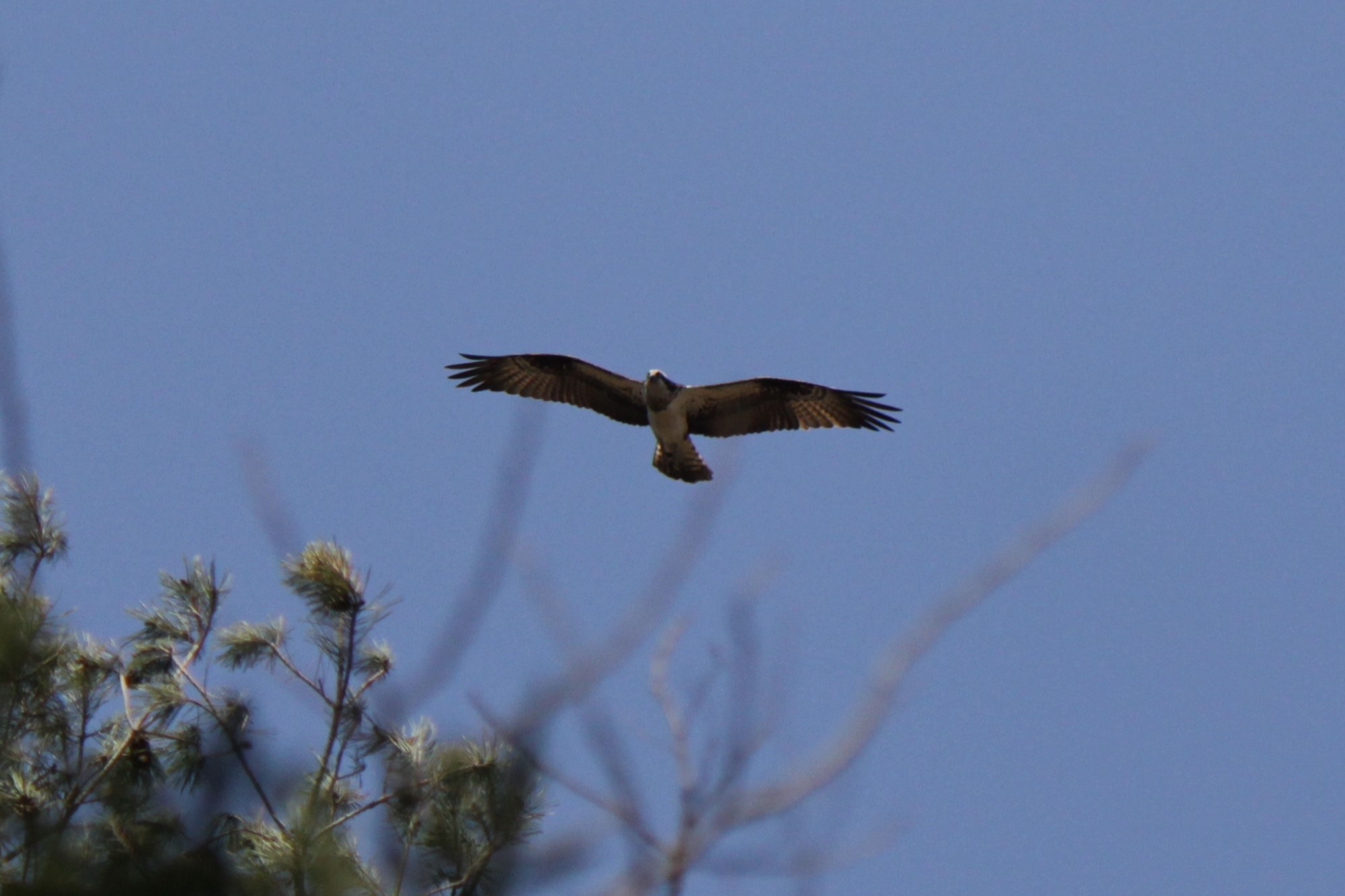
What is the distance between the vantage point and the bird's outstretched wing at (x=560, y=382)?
1175 cm

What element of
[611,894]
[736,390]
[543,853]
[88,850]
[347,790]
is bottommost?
[611,894]

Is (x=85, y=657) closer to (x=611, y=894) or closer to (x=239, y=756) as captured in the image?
(x=239, y=756)

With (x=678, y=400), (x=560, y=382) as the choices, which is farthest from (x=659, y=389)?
(x=560, y=382)

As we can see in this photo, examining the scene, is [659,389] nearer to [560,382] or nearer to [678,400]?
[678,400]

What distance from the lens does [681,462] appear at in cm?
1153

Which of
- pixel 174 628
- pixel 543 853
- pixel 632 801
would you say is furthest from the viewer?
pixel 174 628

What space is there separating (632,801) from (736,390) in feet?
29.5

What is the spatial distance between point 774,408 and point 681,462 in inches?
39.4

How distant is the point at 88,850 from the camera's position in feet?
16.3

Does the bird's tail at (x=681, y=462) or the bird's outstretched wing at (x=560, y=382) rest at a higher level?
the bird's outstretched wing at (x=560, y=382)

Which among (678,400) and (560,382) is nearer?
(678,400)

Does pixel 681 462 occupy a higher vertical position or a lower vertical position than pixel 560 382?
lower

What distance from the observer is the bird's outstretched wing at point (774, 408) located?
451 inches

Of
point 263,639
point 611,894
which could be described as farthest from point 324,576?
point 611,894
